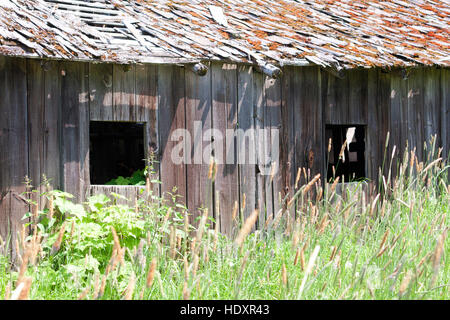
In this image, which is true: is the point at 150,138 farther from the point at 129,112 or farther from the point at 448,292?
the point at 448,292

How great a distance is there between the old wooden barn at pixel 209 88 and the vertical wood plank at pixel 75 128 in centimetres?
1

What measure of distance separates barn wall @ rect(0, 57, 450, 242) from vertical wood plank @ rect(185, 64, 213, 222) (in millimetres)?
11

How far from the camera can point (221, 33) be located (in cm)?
686

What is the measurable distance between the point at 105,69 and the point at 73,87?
0.38m

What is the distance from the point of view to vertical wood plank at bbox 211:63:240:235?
6.66 m

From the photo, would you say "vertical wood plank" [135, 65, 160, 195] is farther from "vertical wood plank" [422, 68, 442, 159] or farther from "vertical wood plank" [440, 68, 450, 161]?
"vertical wood plank" [440, 68, 450, 161]

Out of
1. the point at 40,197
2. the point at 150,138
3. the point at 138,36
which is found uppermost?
the point at 138,36

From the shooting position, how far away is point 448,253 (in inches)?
169

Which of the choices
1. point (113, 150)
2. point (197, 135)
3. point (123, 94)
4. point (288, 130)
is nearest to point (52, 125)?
point (123, 94)

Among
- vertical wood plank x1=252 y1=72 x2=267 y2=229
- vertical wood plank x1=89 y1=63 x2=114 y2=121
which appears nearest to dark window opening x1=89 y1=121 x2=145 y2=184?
vertical wood plank x1=252 y1=72 x2=267 y2=229

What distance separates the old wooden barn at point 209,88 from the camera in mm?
5844
